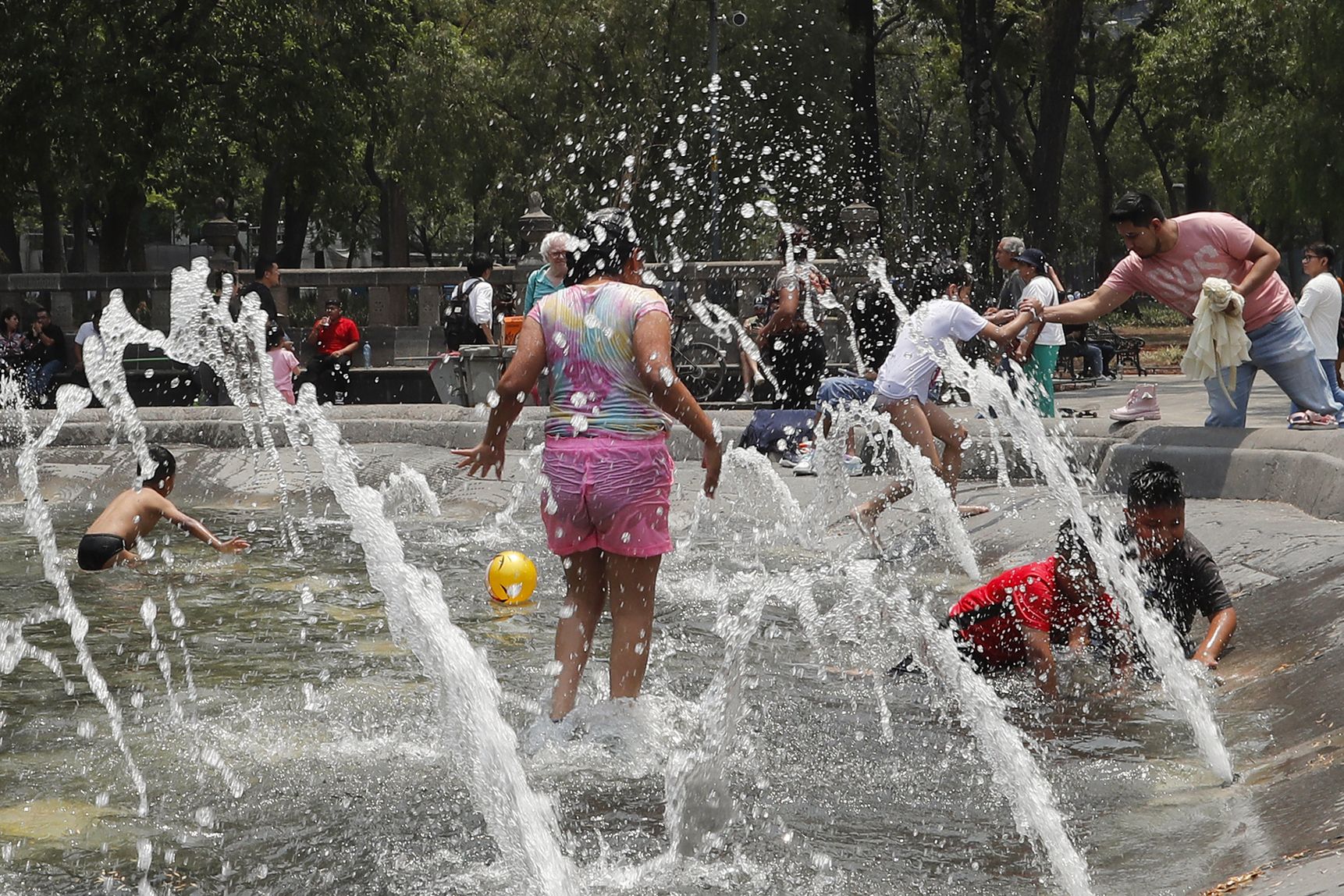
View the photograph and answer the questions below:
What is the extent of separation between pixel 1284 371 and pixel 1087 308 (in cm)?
139

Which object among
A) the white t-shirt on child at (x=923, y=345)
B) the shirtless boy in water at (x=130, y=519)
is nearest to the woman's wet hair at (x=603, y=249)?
the white t-shirt on child at (x=923, y=345)

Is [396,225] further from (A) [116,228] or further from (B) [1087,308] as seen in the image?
(B) [1087,308]

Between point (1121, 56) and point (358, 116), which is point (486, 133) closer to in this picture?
point (358, 116)

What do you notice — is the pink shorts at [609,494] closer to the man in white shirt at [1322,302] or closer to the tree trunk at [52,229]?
the man in white shirt at [1322,302]

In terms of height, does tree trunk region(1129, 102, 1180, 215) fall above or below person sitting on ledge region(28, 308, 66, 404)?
above

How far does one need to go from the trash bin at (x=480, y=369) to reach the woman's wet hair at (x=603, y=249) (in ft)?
30.9

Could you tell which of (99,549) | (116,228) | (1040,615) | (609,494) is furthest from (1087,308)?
(116,228)

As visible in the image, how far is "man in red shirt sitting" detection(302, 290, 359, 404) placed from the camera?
1814cm

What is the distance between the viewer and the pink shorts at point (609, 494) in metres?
5.46

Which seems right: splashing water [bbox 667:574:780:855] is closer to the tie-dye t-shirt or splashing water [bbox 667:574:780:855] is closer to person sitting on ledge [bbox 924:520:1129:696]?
the tie-dye t-shirt

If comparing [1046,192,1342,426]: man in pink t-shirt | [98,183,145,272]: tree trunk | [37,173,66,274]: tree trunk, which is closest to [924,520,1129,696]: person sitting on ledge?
[1046,192,1342,426]: man in pink t-shirt

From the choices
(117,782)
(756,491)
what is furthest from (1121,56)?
(117,782)

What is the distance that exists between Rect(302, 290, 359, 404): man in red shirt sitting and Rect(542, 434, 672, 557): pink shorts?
12.9 m

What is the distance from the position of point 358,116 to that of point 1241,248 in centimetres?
2431
